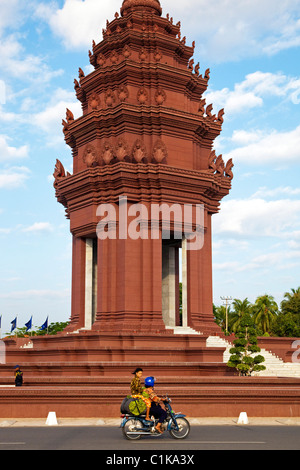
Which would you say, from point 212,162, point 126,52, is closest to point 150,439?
point 212,162

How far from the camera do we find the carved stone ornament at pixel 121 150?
31291 millimetres

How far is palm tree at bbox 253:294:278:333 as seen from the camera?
82688mm

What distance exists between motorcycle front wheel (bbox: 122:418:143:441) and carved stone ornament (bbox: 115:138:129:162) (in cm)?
1926

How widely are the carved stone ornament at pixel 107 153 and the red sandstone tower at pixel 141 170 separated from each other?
8 centimetres

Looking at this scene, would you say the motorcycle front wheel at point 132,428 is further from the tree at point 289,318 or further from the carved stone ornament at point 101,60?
the tree at point 289,318

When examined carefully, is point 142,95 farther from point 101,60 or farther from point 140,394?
point 140,394

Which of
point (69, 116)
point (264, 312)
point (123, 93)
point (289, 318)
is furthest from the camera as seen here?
point (264, 312)

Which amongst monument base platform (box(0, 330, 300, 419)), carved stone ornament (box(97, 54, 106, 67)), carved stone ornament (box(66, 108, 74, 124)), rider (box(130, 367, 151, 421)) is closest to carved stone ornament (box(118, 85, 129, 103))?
carved stone ornament (box(97, 54, 106, 67))

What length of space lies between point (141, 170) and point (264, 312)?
56.7m

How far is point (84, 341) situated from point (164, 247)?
1041cm

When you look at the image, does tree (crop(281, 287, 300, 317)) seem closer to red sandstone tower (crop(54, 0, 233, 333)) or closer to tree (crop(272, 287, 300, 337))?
tree (crop(272, 287, 300, 337))

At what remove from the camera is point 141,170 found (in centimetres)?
3108

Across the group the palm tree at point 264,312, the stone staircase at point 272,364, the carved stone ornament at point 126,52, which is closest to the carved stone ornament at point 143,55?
the carved stone ornament at point 126,52
